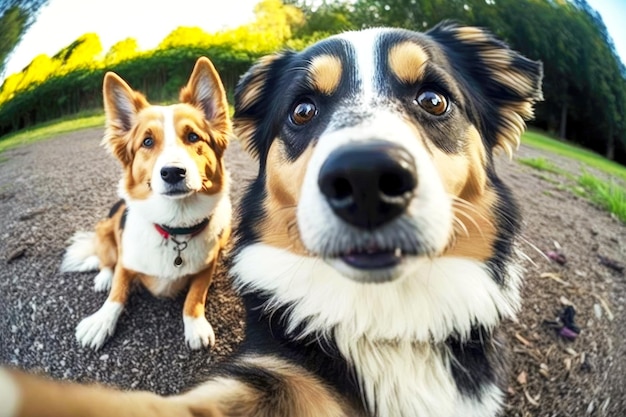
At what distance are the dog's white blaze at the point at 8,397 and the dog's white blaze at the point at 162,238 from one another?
1.16 metres

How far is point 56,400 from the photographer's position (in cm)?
111

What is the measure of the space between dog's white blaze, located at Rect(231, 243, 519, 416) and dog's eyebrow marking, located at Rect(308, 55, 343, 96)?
30.1 inches

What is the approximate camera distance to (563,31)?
7.41 feet

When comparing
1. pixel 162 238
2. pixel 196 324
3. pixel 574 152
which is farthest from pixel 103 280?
pixel 574 152

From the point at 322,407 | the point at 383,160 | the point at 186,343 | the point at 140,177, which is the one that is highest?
the point at 383,160

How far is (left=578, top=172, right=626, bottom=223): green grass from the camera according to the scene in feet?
7.80

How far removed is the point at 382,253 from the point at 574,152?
1.07 metres

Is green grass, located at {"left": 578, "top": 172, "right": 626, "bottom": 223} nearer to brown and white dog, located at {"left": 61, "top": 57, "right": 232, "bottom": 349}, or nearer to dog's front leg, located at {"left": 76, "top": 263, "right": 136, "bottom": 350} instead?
brown and white dog, located at {"left": 61, "top": 57, "right": 232, "bottom": 349}

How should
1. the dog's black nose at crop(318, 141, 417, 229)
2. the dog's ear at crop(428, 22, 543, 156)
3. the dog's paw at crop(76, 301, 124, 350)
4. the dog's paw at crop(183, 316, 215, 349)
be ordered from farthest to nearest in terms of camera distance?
the dog's ear at crop(428, 22, 543, 156)
the dog's paw at crop(183, 316, 215, 349)
the dog's paw at crop(76, 301, 124, 350)
the dog's black nose at crop(318, 141, 417, 229)

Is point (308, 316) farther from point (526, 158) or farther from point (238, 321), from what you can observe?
point (526, 158)

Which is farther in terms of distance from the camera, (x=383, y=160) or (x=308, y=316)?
(x=308, y=316)

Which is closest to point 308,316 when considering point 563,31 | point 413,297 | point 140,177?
point 413,297

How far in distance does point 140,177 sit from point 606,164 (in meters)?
2.00

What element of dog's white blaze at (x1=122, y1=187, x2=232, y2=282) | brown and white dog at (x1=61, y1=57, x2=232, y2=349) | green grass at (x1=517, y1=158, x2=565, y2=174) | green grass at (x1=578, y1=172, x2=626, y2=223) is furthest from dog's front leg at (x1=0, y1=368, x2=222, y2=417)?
green grass at (x1=578, y1=172, x2=626, y2=223)
